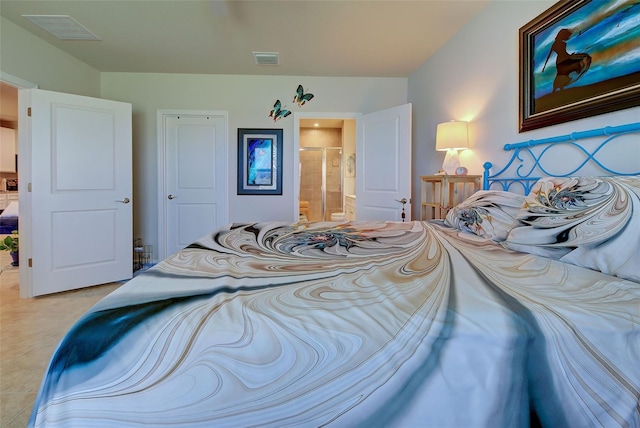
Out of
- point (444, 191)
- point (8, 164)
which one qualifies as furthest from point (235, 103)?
point (8, 164)

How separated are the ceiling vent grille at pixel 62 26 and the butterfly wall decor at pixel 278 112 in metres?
1.84

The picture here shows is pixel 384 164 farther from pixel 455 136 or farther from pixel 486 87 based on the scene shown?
pixel 486 87

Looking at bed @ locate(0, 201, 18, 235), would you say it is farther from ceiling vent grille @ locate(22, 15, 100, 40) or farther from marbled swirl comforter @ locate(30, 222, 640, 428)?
marbled swirl comforter @ locate(30, 222, 640, 428)

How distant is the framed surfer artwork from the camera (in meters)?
1.36

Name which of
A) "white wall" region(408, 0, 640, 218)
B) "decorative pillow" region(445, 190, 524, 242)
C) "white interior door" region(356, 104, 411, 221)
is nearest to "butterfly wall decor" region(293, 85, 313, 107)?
"white interior door" region(356, 104, 411, 221)

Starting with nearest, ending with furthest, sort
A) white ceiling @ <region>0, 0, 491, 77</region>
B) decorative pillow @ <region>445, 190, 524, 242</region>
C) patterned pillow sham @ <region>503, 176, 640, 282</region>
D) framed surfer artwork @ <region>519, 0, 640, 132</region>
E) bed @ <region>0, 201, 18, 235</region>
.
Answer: patterned pillow sham @ <region>503, 176, 640, 282</region>
framed surfer artwork @ <region>519, 0, 640, 132</region>
decorative pillow @ <region>445, 190, 524, 242</region>
white ceiling @ <region>0, 0, 491, 77</region>
bed @ <region>0, 201, 18, 235</region>

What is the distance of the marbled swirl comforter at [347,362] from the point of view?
599mm

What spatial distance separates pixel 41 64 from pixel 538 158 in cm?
432

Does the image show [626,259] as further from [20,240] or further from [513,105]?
[20,240]

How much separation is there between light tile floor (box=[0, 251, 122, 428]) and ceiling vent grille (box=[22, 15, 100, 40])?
244cm

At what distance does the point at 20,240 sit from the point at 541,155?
4209 mm

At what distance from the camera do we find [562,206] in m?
1.19

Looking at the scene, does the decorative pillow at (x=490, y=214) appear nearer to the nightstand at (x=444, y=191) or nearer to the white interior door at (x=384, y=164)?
the nightstand at (x=444, y=191)

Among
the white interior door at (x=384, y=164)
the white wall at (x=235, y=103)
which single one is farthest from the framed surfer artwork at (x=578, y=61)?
the white wall at (x=235, y=103)
